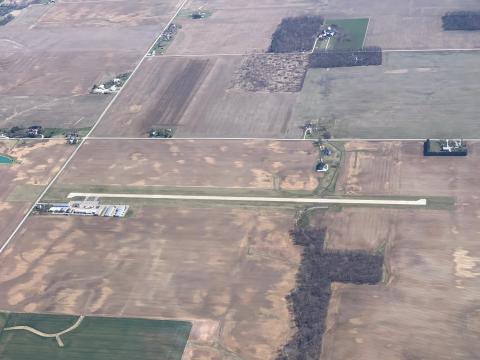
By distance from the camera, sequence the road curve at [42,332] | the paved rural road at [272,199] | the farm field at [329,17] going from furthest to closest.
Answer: the farm field at [329,17], the paved rural road at [272,199], the road curve at [42,332]

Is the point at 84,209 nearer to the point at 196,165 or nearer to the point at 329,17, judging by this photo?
the point at 196,165

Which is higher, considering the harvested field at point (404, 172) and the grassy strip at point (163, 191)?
the grassy strip at point (163, 191)

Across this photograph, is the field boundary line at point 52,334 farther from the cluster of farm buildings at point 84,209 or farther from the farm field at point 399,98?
the farm field at point 399,98

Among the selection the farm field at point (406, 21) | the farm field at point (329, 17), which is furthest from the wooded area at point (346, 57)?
the farm field at point (329, 17)

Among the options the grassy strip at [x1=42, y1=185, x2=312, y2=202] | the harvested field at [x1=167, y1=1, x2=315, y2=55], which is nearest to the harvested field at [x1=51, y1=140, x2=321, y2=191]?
the grassy strip at [x1=42, y1=185, x2=312, y2=202]

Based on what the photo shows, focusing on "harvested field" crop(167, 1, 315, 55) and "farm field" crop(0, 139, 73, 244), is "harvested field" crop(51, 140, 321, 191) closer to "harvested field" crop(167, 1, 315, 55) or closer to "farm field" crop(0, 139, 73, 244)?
"farm field" crop(0, 139, 73, 244)

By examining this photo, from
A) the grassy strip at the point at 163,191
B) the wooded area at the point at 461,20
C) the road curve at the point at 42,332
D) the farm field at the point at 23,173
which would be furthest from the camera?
the wooded area at the point at 461,20

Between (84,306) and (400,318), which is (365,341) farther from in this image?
(84,306)

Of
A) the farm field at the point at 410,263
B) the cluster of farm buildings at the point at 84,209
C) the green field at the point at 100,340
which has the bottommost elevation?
the farm field at the point at 410,263

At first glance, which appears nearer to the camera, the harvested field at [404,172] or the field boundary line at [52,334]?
the field boundary line at [52,334]
